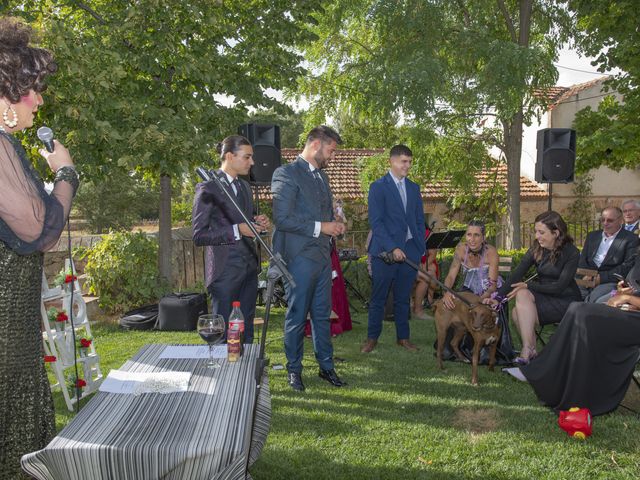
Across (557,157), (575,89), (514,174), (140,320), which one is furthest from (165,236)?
(575,89)

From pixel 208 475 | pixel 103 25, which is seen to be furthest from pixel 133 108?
pixel 208 475

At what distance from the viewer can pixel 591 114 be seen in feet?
42.7

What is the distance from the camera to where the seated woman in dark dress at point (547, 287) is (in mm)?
5297

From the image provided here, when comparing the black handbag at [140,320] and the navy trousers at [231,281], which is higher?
the navy trousers at [231,281]

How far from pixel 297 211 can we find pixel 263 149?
107 inches

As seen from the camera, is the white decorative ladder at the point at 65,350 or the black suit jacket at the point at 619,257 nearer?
the white decorative ladder at the point at 65,350

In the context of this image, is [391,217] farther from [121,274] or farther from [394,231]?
[121,274]

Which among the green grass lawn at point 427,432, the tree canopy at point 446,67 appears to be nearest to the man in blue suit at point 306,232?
the green grass lawn at point 427,432

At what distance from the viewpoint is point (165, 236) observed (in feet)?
28.6

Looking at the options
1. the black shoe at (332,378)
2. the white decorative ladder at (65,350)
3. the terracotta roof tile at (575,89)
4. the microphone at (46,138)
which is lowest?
the black shoe at (332,378)

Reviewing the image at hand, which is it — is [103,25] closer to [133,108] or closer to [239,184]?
[133,108]

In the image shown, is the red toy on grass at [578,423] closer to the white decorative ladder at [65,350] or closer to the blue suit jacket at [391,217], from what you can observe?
the blue suit jacket at [391,217]

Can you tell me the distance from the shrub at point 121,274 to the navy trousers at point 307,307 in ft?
14.5

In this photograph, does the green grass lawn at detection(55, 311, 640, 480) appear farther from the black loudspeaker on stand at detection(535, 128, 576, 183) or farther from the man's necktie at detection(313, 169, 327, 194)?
the black loudspeaker on stand at detection(535, 128, 576, 183)
